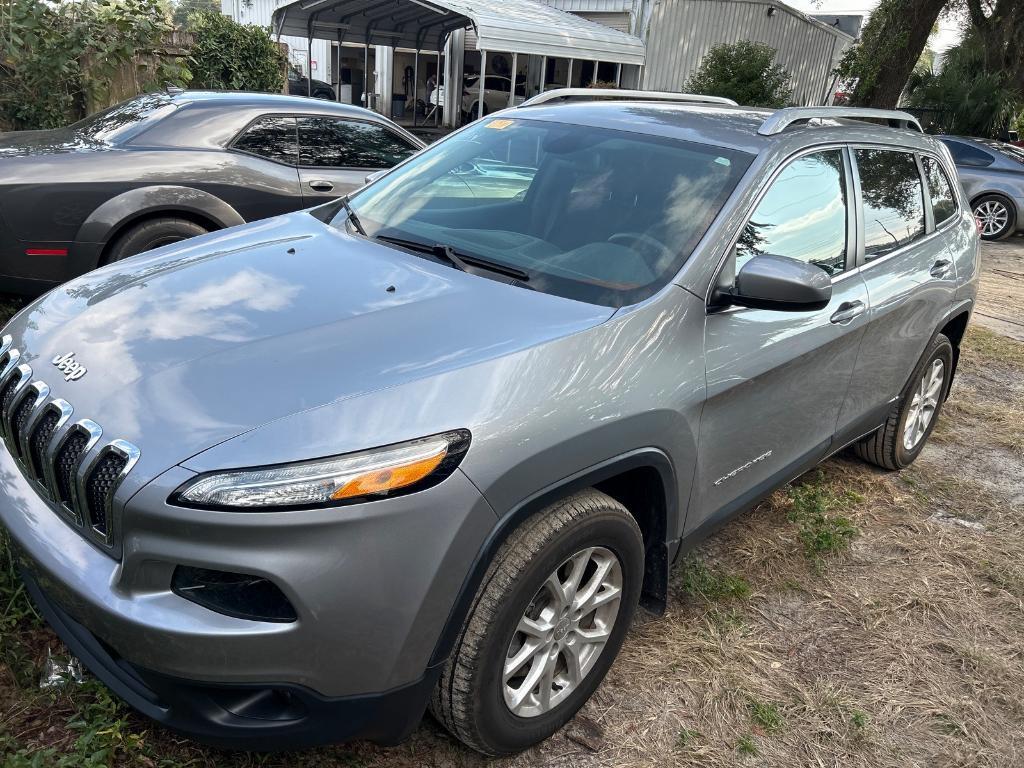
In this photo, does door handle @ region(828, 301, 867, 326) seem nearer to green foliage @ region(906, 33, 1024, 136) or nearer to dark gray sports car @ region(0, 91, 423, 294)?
dark gray sports car @ region(0, 91, 423, 294)

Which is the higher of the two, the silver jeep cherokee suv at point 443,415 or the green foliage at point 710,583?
the silver jeep cherokee suv at point 443,415

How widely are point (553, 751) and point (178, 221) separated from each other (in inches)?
157

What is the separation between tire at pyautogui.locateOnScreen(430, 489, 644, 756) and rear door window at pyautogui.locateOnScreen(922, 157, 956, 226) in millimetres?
2752

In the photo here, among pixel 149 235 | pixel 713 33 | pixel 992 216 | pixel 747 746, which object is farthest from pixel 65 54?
pixel 713 33

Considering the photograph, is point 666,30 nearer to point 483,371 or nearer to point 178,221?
point 178,221

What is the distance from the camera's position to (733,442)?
262 centimetres

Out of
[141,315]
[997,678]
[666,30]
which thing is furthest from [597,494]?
[666,30]

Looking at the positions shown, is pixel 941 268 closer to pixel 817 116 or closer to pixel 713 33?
pixel 817 116

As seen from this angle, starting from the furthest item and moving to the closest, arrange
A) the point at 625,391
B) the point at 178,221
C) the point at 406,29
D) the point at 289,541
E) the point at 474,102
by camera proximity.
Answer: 1. the point at 474,102
2. the point at 406,29
3. the point at 178,221
4. the point at 625,391
5. the point at 289,541

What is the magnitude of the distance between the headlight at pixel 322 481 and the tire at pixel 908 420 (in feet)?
9.75

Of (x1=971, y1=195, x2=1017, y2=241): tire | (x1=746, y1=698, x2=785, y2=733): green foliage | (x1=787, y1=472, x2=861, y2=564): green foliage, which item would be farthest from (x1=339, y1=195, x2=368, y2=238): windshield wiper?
(x1=971, y1=195, x2=1017, y2=241): tire

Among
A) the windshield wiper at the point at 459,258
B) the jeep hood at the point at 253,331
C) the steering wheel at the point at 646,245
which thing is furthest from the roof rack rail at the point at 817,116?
the jeep hood at the point at 253,331

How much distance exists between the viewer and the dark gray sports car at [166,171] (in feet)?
14.7

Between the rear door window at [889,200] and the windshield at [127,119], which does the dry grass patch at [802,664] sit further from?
the windshield at [127,119]
